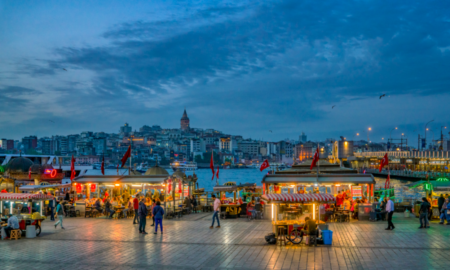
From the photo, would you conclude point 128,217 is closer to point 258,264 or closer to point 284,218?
point 284,218

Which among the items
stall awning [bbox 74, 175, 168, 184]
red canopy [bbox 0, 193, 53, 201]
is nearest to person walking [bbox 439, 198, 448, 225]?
stall awning [bbox 74, 175, 168, 184]

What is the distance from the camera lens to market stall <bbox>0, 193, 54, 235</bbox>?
57.7 ft

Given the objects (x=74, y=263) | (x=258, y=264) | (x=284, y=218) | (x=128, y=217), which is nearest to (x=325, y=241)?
(x=284, y=218)

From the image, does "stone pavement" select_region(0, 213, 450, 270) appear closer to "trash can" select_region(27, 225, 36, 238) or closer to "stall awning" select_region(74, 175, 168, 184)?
"trash can" select_region(27, 225, 36, 238)

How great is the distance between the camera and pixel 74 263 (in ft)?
40.1

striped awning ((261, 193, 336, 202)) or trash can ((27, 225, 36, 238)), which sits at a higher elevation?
striped awning ((261, 193, 336, 202))

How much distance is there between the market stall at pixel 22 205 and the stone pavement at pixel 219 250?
755 millimetres

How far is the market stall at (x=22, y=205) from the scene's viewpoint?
57.7 feet

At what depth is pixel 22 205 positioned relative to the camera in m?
20.1

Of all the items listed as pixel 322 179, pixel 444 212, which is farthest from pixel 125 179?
pixel 444 212

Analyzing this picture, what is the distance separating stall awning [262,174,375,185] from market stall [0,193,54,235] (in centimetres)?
1193

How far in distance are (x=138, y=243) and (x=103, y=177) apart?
488 inches

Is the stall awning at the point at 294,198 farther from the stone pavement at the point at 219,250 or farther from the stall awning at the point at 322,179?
the stall awning at the point at 322,179

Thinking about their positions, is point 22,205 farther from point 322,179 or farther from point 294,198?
point 322,179
